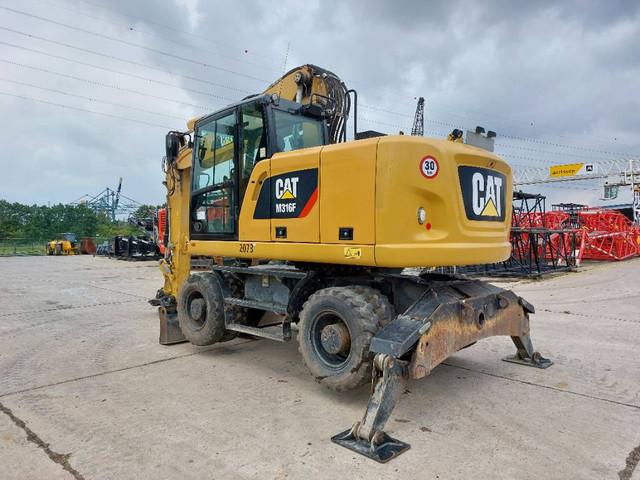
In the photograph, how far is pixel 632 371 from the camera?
4918 millimetres

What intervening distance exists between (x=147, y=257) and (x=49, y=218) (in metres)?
34.3

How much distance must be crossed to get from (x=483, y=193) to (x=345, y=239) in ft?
4.44

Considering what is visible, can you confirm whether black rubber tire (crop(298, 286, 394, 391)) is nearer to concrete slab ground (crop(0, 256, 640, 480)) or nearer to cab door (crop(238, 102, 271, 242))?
concrete slab ground (crop(0, 256, 640, 480))

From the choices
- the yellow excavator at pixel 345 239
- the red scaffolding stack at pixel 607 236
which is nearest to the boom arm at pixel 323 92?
the yellow excavator at pixel 345 239

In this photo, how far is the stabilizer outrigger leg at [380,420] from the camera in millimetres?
3174

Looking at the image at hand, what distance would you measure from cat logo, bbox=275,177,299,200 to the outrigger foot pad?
2153 mm

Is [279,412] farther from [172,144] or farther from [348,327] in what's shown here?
[172,144]

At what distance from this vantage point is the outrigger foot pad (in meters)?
3.11

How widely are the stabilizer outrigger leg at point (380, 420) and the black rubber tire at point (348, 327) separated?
272mm

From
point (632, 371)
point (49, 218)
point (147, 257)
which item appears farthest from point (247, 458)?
point (49, 218)

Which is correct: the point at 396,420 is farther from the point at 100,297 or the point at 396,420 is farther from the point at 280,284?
the point at 100,297

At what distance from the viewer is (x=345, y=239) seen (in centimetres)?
399

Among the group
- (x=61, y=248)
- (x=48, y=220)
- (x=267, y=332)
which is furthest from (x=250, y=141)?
(x=48, y=220)

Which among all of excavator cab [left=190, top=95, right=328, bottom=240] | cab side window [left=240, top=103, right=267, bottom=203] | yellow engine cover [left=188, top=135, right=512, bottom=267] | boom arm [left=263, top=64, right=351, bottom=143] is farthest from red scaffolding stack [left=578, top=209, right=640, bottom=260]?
cab side window [left=240, top=103, right=267, bottom=203]
